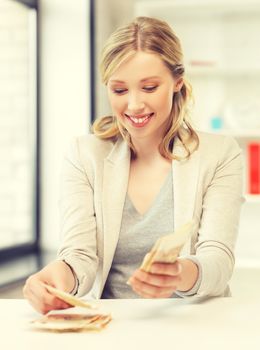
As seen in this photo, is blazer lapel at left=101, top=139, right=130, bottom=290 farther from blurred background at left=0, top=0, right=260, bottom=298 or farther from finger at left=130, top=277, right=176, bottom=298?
blurred background at left=0, top=0, right=260, bottom=298

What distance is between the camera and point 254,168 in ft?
10.6

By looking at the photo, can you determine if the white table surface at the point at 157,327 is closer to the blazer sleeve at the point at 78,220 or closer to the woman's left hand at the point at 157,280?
the woman's left hand at the point at 157,280

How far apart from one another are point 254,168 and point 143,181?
1.69m

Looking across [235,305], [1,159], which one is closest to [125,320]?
[235,305]

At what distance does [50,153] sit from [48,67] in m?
0.46

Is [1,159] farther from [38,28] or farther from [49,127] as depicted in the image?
[38,28]

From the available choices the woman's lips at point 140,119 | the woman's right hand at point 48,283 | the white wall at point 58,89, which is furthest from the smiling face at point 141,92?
the white wall at point 58,89

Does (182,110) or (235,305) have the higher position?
(182,110)

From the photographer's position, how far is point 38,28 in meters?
3.42

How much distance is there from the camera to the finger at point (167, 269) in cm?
115

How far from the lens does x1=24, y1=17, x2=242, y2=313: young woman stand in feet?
4.75

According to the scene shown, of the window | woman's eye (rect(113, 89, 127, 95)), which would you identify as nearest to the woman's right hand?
woman's eye (rect(113, 89, 127, 95))

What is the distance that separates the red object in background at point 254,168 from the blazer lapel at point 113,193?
1654 mm

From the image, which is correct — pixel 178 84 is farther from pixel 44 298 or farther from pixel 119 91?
pixel 44 298
